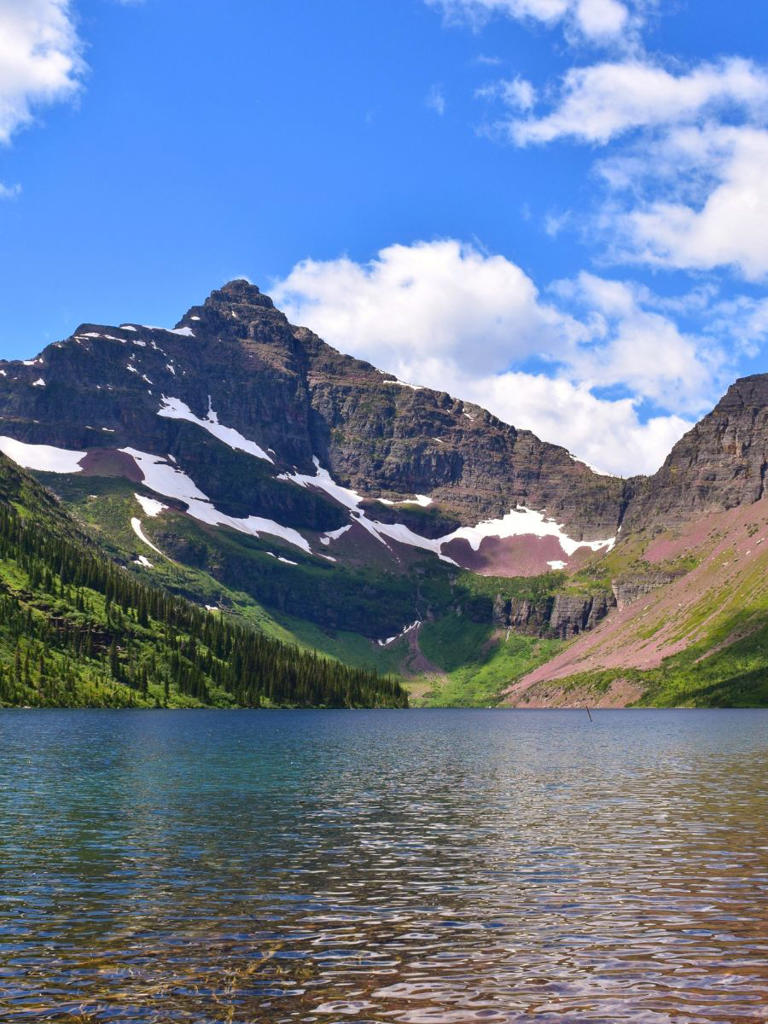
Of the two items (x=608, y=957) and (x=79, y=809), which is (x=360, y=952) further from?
(x=79, y=809)

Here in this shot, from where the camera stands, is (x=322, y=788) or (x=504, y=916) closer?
(x=504, y=916)

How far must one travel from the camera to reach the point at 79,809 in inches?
2504

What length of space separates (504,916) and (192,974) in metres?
12.5

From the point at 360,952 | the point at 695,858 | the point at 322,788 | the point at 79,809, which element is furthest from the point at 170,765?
the point at 360,952

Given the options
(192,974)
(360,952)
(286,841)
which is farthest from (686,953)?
(286,841)

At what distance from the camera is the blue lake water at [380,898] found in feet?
87.1

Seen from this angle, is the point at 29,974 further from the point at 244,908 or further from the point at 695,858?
the point at 695,858

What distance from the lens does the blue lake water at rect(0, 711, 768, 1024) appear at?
87.1 ft

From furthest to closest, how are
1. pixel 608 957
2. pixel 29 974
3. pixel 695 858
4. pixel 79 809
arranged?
pixel 79 809 → pixel 695 858 → pixel 608 957 → pixel 29 974

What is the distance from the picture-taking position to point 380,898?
39469 mm

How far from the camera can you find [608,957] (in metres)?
30.6

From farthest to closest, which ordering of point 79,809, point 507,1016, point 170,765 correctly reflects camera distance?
point 170,765, point 79,809, point 507,1016

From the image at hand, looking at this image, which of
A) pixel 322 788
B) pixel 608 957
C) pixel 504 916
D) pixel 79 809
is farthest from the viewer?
pixel 322 788

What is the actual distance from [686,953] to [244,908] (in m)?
16.0
